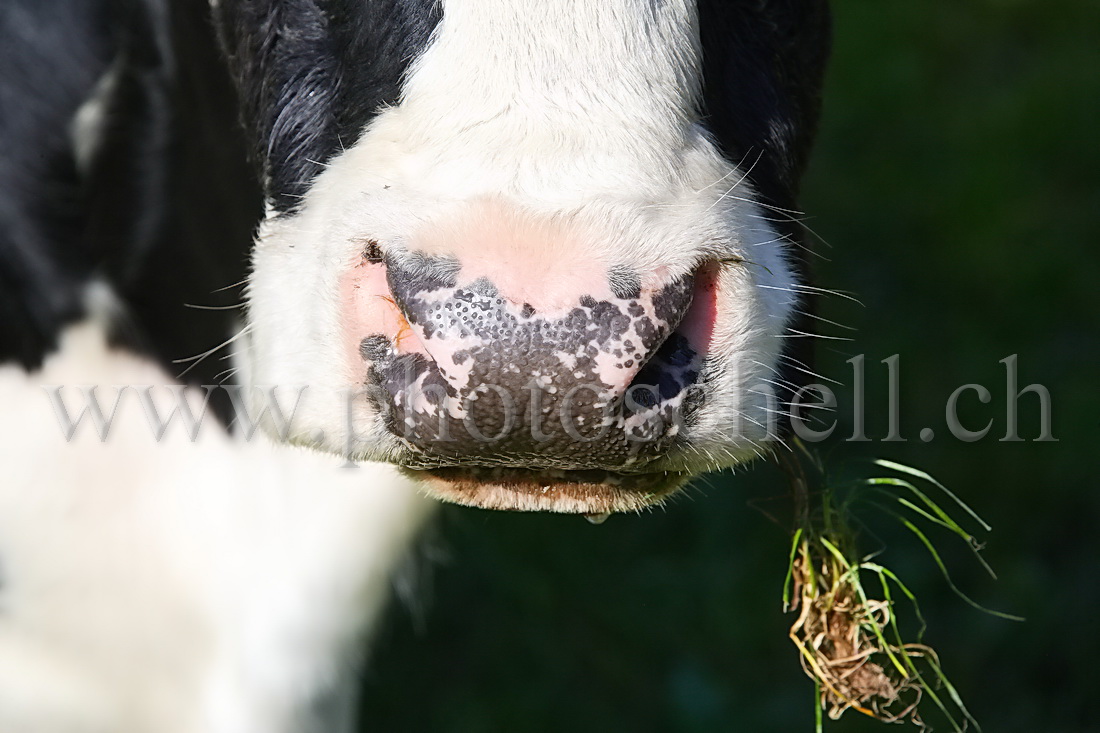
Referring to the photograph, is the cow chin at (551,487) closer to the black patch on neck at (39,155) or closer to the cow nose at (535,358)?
the cow nose at (535,358)

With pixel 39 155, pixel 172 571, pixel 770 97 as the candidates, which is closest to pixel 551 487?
pixel 770 97

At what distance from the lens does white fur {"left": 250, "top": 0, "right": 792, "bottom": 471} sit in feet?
4.99

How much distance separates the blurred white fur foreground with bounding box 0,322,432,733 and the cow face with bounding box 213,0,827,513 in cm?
75

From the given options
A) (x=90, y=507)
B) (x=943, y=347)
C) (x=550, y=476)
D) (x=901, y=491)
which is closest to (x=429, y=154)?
(x=550, y=476)

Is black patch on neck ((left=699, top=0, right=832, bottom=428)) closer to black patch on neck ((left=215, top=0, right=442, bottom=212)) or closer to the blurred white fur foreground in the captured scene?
black patch on neck ((left=215, top=0, right=442, bottom=212))

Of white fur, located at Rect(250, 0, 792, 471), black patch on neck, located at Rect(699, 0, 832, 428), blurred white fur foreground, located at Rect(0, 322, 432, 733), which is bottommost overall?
blurred white fur foreground, located at Rect(0, 322, 432, 733)

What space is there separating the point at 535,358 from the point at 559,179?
0.20 m

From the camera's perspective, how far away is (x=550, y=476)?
1.73 metres

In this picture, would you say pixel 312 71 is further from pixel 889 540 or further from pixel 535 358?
pixel 889 540

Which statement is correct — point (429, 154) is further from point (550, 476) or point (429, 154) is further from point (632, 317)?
point (550, 476)

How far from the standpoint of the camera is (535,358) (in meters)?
1.46

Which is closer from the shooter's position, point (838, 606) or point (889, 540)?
point (838, 606)

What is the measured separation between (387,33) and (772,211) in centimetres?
55

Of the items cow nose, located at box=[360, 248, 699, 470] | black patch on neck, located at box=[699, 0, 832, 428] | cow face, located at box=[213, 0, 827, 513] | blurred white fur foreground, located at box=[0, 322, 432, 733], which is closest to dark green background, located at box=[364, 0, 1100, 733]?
blurred white fur foreground, located at box=[0, 322, 432, 733]
